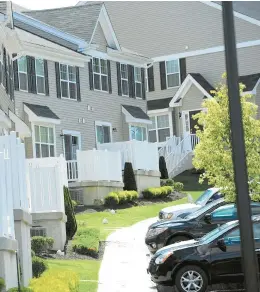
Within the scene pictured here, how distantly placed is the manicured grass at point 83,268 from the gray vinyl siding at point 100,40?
2235 centimetres

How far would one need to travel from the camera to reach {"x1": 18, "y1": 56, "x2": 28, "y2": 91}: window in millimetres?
39156

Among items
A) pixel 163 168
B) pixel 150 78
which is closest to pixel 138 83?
pixel 163 168

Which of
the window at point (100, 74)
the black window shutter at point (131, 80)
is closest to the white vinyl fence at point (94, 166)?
the window at point (100, 74)

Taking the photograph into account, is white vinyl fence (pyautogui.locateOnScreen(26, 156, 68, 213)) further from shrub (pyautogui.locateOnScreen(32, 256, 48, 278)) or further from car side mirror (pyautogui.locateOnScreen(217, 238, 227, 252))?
car side mirror (pyautogui.locateOnScreen(217, 238, 227, 252))

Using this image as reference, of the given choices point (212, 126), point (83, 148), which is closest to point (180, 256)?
point (212, 126)

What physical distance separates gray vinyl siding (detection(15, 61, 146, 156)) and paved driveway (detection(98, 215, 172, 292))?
11578mm

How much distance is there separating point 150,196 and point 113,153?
2.50 m

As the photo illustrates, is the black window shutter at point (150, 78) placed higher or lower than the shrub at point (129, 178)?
higher

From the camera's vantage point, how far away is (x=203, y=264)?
18.1 metres

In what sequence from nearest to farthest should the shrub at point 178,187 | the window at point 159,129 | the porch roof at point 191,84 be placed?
the shrub at point 178,187
the porch roof at point 191,84
the window at point 159,129

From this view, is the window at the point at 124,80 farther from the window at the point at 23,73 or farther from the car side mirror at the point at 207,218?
the car side mirror at the point at 207,218

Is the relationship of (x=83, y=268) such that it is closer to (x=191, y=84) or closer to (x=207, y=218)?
(x=207, y=218)

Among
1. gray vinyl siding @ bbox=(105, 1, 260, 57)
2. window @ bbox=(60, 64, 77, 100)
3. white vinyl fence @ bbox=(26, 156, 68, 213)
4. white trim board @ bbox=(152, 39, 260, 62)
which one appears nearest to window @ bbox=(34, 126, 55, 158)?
window @ bbox=(60, 64, 77, 100)

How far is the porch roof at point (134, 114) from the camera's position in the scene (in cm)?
4562
